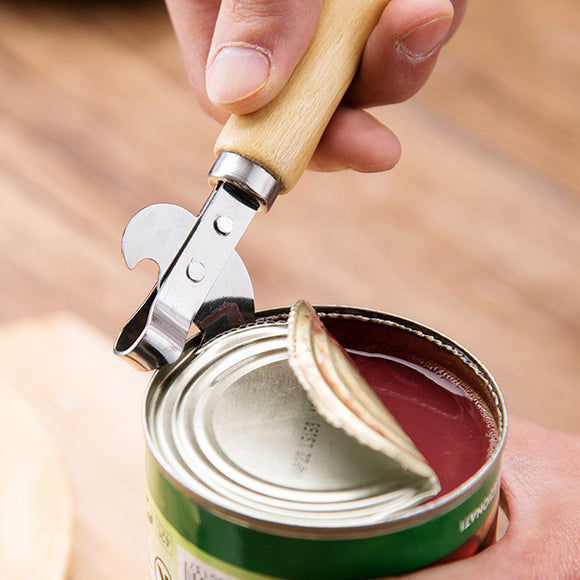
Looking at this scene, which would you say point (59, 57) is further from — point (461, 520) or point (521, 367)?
point (461, 520)

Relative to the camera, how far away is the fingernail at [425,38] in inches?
35.6

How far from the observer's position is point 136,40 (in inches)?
91.4

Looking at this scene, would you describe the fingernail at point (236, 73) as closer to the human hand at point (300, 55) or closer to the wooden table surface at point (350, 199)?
the human hand at point (300, 55)

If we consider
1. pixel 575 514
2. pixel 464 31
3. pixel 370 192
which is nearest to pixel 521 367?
pixel 370 192

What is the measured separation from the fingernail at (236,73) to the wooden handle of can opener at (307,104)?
2 centimetres

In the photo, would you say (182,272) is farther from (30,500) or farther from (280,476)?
(30,500)

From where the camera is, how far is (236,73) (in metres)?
0.75

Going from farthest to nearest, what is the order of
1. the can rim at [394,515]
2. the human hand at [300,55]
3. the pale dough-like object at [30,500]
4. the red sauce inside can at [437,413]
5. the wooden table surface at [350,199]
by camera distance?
the wooden table surface at [350,199] → the pale dough-like object at [30,500] → the human hand at [300,55] → the red sauce inside can at [437,413] → the can rim at [394,515]

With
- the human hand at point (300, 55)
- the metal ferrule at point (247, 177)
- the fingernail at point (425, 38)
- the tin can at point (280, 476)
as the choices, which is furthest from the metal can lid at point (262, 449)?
the fingernail at point (425, 38)

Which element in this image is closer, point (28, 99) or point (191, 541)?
point (191, 541)

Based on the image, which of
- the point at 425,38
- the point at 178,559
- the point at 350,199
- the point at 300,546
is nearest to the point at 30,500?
the point at 178,559

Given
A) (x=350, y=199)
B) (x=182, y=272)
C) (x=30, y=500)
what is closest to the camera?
(x=182, y=272)

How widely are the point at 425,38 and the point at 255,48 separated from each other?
0.24 metres

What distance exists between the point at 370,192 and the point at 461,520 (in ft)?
4.47
